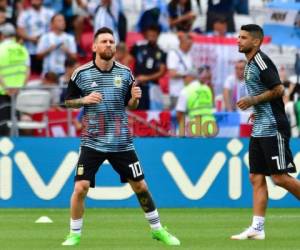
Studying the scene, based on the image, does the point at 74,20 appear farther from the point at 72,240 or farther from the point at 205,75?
the point at 72,240

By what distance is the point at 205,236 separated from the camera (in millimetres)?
12430

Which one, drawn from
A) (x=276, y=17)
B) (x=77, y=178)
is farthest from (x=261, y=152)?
(x=276, y=17)

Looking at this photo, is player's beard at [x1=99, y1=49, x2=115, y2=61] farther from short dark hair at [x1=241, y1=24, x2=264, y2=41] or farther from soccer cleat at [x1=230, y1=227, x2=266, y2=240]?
soccer cleat at [x1=230, y1=227, x2=266, y2=240]

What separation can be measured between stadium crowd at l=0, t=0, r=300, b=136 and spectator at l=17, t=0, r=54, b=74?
20 millimetres

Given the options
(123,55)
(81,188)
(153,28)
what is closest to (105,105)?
(81,188)

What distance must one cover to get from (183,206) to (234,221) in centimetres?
266

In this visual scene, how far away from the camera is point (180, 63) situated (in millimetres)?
21719

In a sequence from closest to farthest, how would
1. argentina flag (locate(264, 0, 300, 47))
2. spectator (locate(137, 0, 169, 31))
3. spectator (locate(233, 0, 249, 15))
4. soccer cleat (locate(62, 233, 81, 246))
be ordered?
soccer cleat (locate(62, 233, 81, 246))
argentina flag (locate(264, 0, 300, 47))
spectator (locate(137, 0, 169, 31))
spectator (locate(233, 0, 249, 15))

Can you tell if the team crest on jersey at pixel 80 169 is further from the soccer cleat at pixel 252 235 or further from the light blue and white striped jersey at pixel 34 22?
the light blue and white striped jersey at pixel 34 22

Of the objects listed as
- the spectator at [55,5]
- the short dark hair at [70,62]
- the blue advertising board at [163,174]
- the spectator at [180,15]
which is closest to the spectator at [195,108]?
the blue advertising board at [163,174]

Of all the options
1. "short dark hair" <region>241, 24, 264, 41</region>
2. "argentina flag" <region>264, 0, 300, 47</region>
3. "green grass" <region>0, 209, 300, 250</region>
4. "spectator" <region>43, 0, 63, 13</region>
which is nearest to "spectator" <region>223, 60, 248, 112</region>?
"argentina flag" <region>264, 0, 300, 47</region>

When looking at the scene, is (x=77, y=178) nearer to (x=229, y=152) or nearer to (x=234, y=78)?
(x=229, y=152)

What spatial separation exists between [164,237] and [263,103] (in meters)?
1.82

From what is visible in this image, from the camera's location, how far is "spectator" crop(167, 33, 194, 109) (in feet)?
70.4
